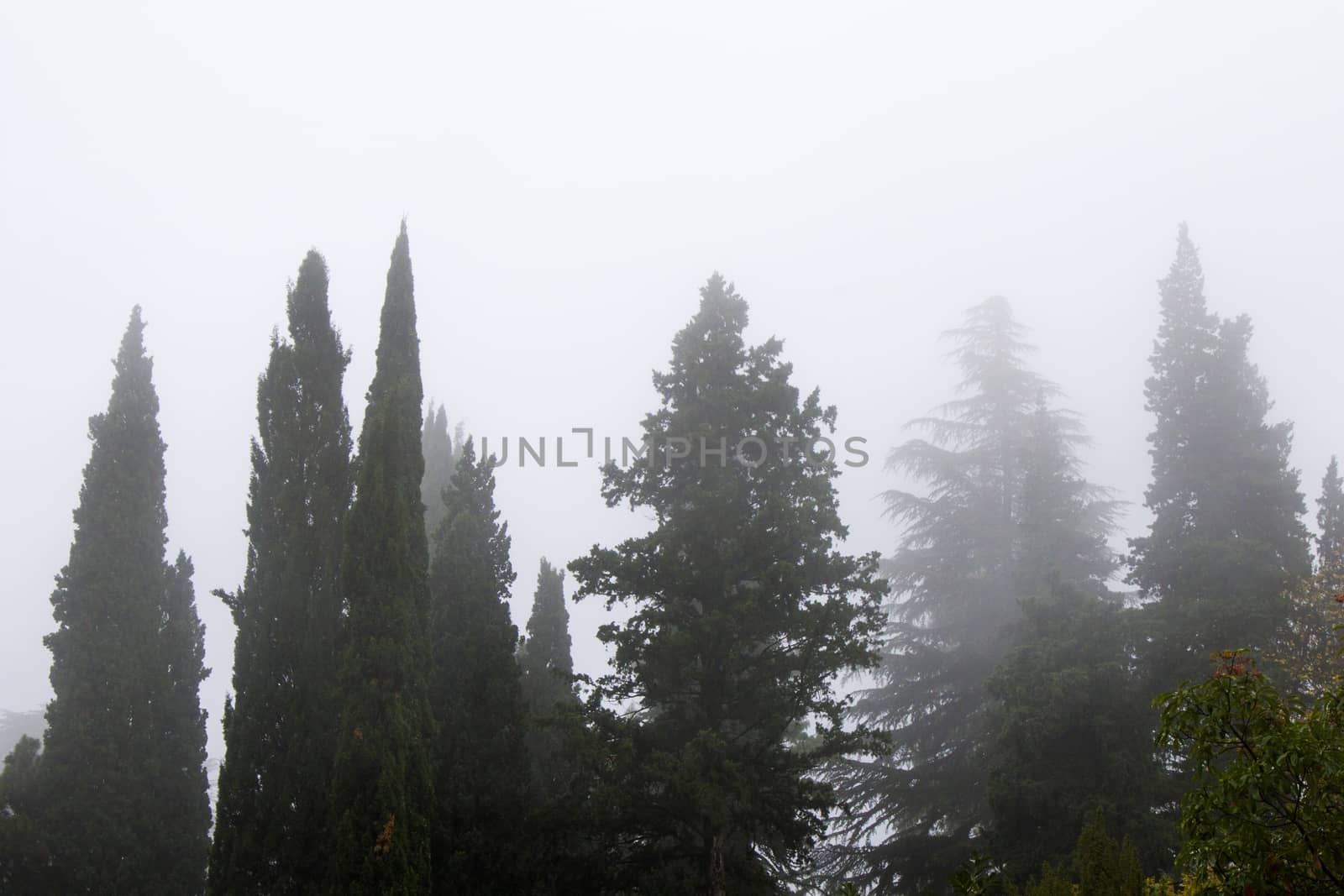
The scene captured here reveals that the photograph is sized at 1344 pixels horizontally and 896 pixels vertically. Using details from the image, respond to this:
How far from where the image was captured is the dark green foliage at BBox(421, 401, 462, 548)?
3369 cm

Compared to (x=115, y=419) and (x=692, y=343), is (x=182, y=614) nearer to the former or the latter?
(x=115, y=419)

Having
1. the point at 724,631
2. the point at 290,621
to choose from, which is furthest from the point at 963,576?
the point at 290,621

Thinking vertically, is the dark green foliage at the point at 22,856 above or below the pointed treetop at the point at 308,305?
below

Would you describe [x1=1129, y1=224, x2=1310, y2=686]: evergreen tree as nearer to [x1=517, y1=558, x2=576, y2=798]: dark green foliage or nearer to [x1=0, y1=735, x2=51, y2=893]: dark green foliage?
[x1=517, y1=558, x2=576, y2=798]: dark green foliage

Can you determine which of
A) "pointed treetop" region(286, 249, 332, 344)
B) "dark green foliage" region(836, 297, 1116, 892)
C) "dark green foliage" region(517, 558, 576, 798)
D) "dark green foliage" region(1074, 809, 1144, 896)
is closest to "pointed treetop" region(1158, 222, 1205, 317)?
"dark green foliage" region(836, 297, 1116, 892)

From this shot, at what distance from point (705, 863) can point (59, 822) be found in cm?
1508

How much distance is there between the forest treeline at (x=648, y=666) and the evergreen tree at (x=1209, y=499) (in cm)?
9

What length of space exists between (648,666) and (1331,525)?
17.4 metres

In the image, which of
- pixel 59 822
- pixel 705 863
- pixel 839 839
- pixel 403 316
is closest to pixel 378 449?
pixel 403 316

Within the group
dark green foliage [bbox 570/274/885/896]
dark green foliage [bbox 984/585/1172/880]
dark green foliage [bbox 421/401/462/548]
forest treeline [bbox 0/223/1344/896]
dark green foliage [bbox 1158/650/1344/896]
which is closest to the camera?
dark green foliage [bbox 1158/650/1344/896]

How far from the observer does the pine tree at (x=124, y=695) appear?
66.2ft

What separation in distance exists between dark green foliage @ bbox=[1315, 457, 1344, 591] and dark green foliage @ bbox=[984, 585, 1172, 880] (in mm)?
4359

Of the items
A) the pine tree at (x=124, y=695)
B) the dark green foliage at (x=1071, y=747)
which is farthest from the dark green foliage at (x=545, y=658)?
the dark green foliage at (x=1071, y=747)

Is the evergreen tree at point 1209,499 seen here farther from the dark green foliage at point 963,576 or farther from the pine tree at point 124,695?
the pine tree at point 124,695
